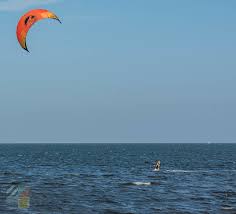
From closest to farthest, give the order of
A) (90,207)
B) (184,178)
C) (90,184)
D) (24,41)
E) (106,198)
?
(24,41) < (90,207) < (106,198) < (90,184) < (184,178)

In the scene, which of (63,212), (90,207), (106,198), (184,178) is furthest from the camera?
(184,178)

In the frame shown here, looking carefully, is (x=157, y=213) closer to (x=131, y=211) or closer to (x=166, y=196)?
(x=131, y=211)

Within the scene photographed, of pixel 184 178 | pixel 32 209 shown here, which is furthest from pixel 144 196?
pixel 184 178

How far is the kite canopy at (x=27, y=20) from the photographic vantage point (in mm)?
40969

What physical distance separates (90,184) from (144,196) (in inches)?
624

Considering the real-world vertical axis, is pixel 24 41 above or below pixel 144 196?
above

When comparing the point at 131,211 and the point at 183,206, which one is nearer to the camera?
the point at 131,211

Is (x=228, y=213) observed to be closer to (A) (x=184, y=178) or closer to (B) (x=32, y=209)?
(B) (x=32, y=209)

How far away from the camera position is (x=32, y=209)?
50312 mm

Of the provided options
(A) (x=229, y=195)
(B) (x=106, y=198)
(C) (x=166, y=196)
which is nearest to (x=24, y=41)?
(B) (x=106, y=198)

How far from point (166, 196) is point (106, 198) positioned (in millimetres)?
8007

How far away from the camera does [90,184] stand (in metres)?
76.1

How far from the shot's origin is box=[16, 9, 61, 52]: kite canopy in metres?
41.0

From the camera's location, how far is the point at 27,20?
4241cm
